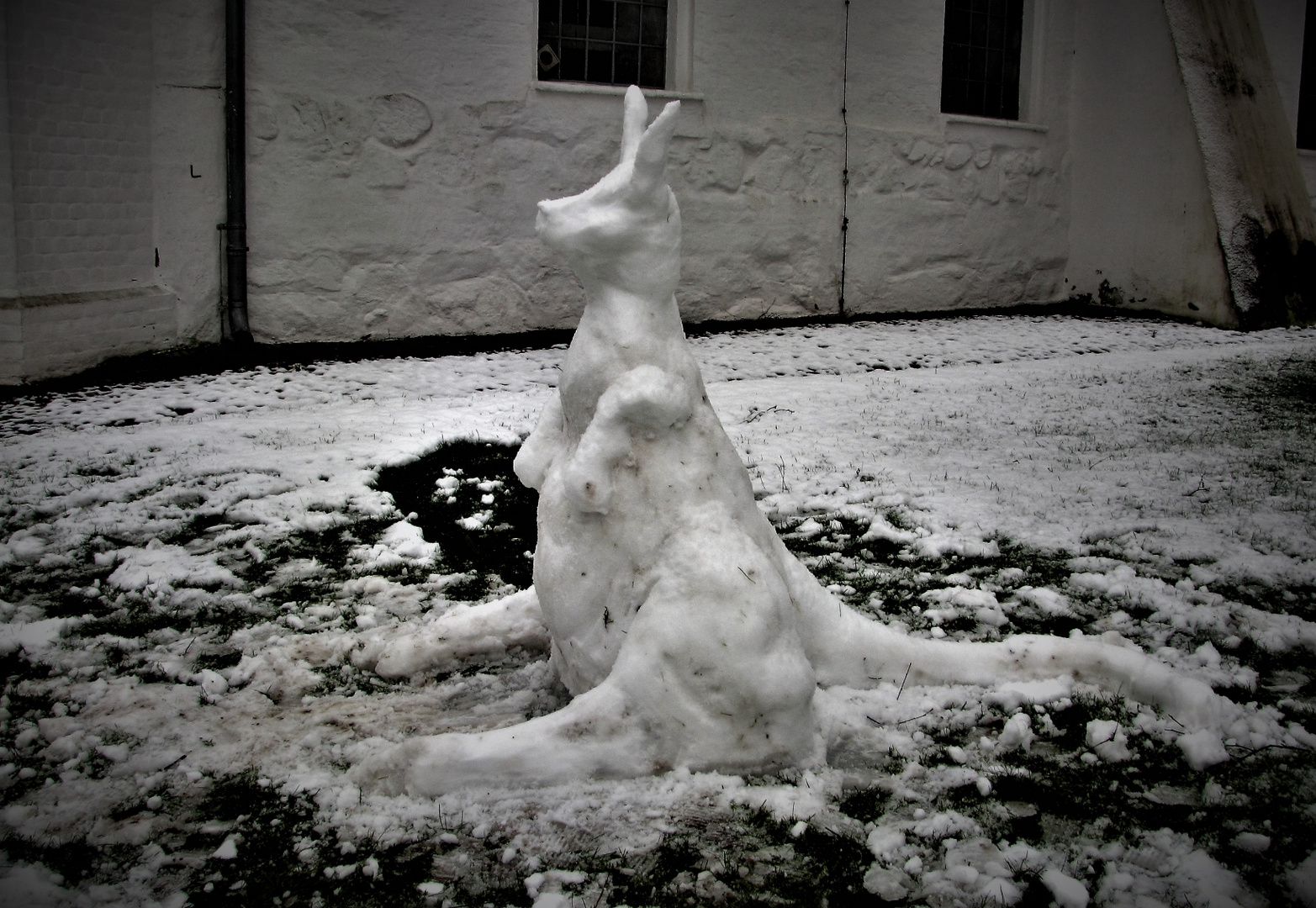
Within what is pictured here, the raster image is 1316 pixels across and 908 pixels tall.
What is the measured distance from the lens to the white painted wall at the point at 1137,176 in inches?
378

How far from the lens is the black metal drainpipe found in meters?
7.54

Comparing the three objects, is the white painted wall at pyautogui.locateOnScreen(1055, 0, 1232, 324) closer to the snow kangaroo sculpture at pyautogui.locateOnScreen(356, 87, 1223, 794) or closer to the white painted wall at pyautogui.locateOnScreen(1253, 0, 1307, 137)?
the white painted wall at pyautogui.locateOnScreen(1253, 0, 1307, 137)

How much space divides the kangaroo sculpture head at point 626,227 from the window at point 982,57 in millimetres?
8884

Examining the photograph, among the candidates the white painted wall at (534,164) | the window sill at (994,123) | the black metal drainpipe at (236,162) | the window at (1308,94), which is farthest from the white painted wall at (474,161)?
the window at (1308,94)

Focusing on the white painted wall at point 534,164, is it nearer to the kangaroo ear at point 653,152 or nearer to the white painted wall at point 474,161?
the white painted wall at point 474,161

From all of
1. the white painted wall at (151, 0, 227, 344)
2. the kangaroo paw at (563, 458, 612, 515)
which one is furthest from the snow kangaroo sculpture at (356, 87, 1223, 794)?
the white painted wall at (151, 0, 227, 344)

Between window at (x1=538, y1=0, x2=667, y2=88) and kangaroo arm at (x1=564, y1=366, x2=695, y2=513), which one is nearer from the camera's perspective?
kangaroo arm at (x1=564, y1=366, x2=695, y2=513)

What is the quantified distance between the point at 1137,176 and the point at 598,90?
17.3 ft

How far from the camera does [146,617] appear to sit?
3.45 m

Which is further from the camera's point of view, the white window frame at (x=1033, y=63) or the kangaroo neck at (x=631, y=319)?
the white window frame at (x=1033, y=63)

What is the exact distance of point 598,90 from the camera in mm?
8680

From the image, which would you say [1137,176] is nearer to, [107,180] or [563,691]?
[107,180]

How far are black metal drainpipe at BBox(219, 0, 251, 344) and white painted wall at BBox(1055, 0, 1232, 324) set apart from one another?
7773mm

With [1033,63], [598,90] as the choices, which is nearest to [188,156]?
[598,90]
